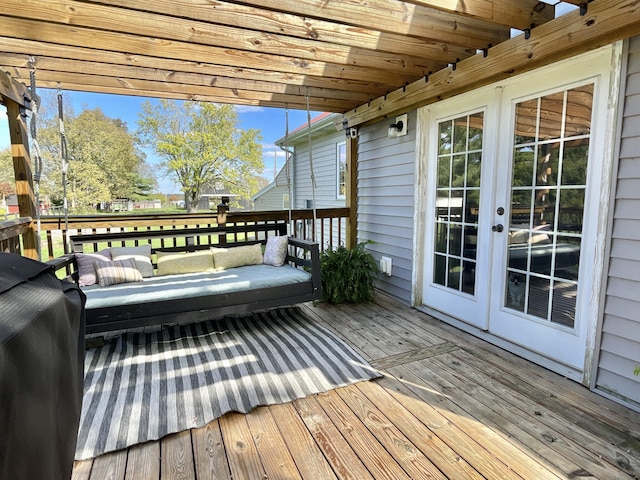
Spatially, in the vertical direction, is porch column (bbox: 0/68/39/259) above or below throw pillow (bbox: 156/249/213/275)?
above

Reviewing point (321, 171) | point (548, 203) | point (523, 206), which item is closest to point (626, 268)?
point (548, 203)

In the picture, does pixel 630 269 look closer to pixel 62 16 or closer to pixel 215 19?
pixel 215 19

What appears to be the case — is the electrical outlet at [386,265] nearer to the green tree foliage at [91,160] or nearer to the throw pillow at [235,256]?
the throw pillow at [235,256]

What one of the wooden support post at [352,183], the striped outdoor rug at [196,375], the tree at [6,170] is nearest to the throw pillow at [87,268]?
the striped outdoor rug at [196,375]

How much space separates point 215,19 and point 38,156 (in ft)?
5.35

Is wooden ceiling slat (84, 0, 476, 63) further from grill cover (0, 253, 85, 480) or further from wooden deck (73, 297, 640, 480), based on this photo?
wooden deck (73, 297, 640, 480)

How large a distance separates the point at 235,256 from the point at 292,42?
2.06 metres

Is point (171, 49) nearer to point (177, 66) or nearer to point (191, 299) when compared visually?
point (177, 66)

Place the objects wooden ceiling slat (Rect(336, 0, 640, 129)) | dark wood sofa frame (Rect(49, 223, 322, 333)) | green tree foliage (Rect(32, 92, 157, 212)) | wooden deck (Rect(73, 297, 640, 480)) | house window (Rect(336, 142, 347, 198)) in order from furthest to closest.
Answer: green tree foliage (Rect(32, 92, 157, 212)) < house window (Rect(336, 142, 347, 198)) < dark wood sofa frame (Rect(49, 223, 322, 333)) < wooden ceiling slat (Rect(336, 0, 640, 129)) < wooden deck (Rect(73, 297, 640, 480))

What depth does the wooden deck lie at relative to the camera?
1.54 metres

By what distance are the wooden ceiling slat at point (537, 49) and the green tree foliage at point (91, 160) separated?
36.6 ft

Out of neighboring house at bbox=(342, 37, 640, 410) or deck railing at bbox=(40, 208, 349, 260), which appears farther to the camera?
deck railing at bbox=(40, 208, 349, 260)

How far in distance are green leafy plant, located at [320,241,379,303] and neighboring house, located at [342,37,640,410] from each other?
0.44 m

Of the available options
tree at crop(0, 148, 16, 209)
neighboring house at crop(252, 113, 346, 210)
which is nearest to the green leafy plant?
neighboring house at crop(252, 113, 346, 210)
